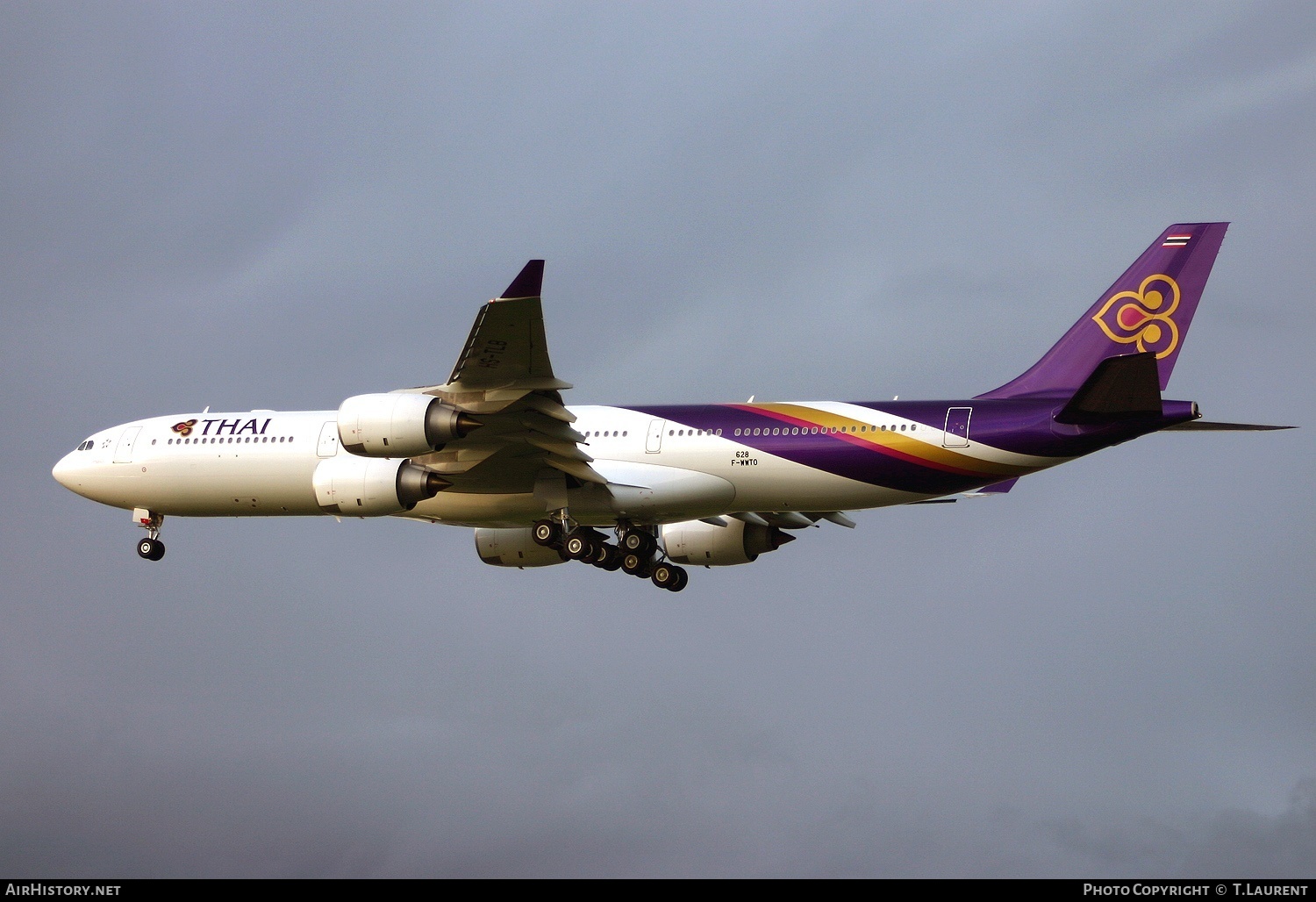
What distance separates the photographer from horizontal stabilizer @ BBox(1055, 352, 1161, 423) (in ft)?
106

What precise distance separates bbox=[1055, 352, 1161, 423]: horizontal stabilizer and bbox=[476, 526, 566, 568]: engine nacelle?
47.5 feet

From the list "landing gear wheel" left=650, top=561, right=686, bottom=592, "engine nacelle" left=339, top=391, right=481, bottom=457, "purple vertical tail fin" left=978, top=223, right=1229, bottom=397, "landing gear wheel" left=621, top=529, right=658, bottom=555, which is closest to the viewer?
"engine nacelle" left=339, top=391, right=481, bottom=457

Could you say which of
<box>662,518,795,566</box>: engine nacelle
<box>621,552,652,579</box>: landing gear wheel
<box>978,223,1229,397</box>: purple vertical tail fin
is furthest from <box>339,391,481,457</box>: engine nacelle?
<box>978,223,1229,397</box>: purple vertical tail fin

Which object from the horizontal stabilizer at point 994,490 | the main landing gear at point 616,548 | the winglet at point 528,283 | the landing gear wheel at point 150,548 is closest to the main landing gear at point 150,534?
the landing gear wheel at point 150,548

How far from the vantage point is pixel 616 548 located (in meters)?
39.8

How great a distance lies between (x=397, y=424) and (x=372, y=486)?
3484 millimetres

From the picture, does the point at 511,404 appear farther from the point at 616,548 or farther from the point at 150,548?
the point at 150,548

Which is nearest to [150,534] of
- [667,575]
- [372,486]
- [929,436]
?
[372,486]

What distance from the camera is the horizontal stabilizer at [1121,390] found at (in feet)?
106

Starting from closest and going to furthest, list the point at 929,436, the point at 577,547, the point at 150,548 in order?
the point at 929,436, the point at 577,547, the point at 150,548

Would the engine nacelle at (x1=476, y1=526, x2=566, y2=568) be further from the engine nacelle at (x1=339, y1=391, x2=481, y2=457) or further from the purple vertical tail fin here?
the purple vertical tail fin

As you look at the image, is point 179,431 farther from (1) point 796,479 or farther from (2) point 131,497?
(1) point 796,479
